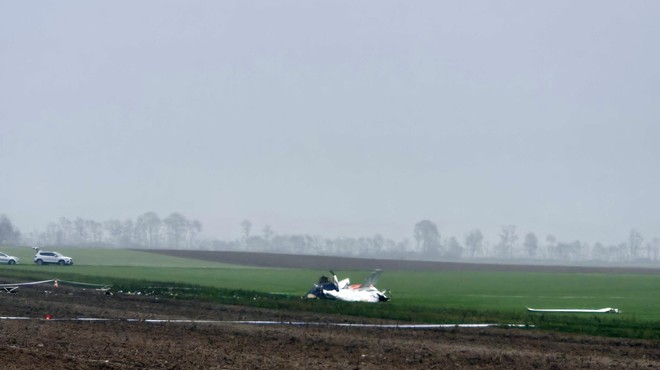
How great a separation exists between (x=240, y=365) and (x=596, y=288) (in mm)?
39096

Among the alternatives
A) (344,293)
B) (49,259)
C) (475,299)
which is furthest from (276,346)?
(49,259)

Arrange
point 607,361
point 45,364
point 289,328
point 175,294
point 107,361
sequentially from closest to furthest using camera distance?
point 45,364 < point 107,361 < point 607,361 < point 289,328 < point 175,294

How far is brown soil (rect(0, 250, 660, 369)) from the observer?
17.3m

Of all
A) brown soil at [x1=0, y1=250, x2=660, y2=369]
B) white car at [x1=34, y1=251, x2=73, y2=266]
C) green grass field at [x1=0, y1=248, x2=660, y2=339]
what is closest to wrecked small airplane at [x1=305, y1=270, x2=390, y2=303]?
green grass field at [x1=0, y1=248, x2=660, y2=339]

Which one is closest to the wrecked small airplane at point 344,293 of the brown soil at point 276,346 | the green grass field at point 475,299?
the green grass field at point 475,299

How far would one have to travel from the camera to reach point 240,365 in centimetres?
1688

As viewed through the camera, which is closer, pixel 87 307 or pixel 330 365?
pixel 330 365

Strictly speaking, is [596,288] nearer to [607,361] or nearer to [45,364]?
[607,361]

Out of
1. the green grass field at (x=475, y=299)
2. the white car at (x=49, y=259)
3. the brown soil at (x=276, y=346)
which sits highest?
the white car at (x=49, y=259)

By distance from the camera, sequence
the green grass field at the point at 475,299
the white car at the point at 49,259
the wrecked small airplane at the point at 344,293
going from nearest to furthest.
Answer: the green grass field at the point at 475,299, the wrecked small airplane at the point at 344,293, the white car at the point at 49,259

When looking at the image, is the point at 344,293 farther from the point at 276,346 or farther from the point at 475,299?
the point at 276,346

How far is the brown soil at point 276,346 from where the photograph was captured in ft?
56.9

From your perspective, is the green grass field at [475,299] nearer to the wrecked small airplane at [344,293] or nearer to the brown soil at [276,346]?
the wrecked small airplane at [344,293]

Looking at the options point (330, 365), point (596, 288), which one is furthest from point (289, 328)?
point (596, 288)
